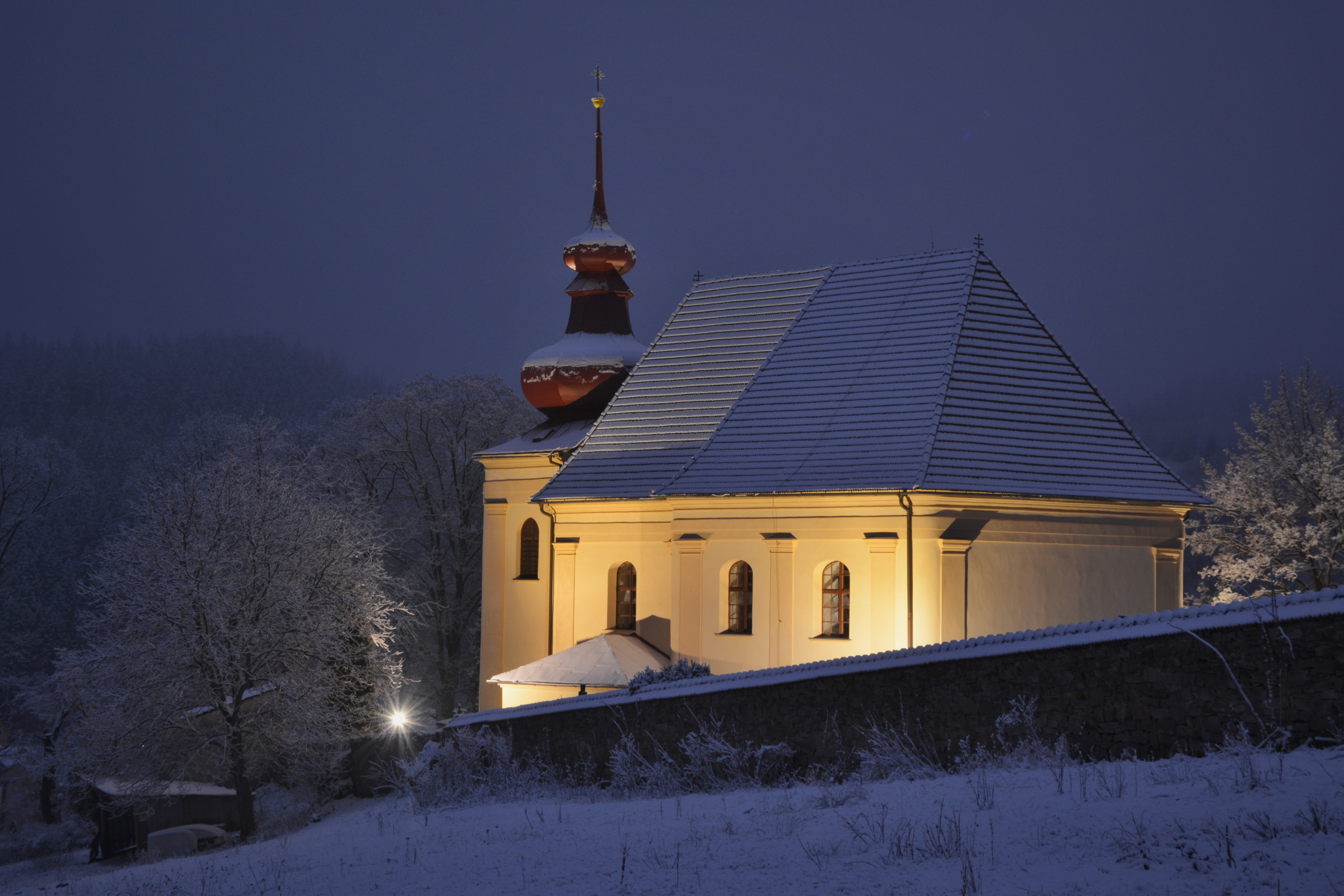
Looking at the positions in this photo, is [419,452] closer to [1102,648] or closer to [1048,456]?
[1048,456]

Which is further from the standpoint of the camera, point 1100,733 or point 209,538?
point 209,538

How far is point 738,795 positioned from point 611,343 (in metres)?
20.8

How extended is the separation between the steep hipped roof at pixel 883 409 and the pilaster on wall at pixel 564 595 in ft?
3.80

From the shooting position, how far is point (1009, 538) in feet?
66.7

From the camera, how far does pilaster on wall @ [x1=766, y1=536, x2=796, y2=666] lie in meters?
21.4

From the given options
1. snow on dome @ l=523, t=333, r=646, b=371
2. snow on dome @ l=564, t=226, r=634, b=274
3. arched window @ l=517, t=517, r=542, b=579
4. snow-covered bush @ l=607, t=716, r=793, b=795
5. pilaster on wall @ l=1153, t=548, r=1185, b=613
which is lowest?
snow-covered bush @ l=607, t=716, r=793, b=795

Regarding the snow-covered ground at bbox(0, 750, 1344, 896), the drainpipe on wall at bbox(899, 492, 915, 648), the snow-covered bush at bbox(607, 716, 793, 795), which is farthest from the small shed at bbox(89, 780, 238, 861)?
the drainpipe on wall at bbox(899, 492, 915, 648)

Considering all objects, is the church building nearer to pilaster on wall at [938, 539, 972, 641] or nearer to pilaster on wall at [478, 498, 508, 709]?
pilaster on wall at [938, 539, 972, 641]

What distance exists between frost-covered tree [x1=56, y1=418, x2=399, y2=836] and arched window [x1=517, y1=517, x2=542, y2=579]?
377cm

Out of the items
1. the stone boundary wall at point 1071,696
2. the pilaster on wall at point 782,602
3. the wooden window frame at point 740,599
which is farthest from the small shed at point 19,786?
the stone boundary wall at point 1071,696

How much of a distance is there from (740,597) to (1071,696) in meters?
12.6

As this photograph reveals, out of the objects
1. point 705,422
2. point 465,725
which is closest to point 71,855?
point 465,725

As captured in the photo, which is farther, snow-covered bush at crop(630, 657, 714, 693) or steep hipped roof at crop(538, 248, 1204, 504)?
steep hipped roof at crop(538, 248, 1204, 504)

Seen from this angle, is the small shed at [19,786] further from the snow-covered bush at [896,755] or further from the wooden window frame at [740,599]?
the snow-covered bush at [896,755]
